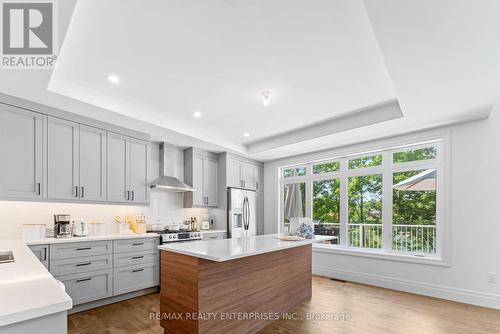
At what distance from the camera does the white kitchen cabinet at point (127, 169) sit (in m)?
3.97

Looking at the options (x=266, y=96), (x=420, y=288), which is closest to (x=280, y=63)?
(x=266, y=96)

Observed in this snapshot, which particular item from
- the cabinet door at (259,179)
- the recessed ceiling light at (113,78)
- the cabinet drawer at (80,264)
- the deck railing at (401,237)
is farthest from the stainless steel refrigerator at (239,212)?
the recessed ceiling light at (113,78)

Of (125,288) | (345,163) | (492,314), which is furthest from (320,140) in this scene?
(125,288)

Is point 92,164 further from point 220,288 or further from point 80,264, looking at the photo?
point 220,288

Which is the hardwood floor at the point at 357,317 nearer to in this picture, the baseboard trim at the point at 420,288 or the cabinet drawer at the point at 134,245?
the baseboard trim at the point at 420,288

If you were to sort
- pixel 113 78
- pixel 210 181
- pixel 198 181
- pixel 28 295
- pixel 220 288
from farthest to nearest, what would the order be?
pixel 210 181 < pixel 198 181 < pixel 113 78 < pixel 220 288 < pixel 28 295

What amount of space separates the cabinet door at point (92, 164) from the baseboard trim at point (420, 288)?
4141mm

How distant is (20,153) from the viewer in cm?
310

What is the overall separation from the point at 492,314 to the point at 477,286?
388mm

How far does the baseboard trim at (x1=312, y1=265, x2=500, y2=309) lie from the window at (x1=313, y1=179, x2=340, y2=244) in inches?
25.8

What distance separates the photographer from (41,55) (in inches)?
93.0

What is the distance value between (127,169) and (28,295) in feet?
10.7

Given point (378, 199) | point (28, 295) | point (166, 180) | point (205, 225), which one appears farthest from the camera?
point (205, 225)

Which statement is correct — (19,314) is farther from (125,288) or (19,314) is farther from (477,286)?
(477,286)
